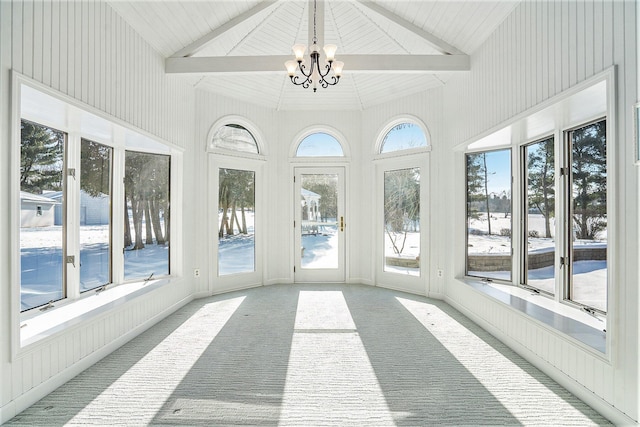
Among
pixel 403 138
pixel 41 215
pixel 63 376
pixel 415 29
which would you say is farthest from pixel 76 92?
pixel 403 138

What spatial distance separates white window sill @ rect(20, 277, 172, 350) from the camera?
2289 mm

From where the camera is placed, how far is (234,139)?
5215 mm

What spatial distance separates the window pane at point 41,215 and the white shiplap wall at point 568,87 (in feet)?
13.5

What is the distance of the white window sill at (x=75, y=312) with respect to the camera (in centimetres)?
229

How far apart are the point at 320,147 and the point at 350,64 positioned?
1.90m

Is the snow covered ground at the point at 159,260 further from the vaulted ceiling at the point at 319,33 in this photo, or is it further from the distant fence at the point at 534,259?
the vaulted ceiling at the point at 319,33

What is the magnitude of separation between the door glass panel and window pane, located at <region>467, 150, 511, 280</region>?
2205mm

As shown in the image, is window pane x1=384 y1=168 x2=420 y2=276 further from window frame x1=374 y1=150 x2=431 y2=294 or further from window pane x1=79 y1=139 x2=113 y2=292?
window pane x1=79 y1=139 x2=113 y2=292

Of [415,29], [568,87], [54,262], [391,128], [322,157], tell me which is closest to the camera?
[568,87]

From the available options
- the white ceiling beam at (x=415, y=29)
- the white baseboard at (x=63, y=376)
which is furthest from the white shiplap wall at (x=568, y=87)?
the white baseboard at (x=63, y=376)

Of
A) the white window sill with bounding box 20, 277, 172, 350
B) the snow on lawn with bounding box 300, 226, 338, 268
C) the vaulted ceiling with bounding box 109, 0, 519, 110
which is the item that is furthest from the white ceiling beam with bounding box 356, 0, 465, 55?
the white window sill with bounding box 20, 277, 172, 350

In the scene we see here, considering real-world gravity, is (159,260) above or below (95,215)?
below

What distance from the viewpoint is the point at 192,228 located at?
182 inches

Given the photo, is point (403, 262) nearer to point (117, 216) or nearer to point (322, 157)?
point (322, 157)
